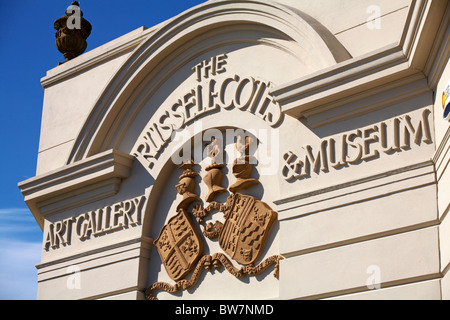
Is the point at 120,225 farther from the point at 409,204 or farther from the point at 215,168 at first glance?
the point at 409,204

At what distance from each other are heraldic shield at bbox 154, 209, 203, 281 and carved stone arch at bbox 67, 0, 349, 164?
4.64 feet

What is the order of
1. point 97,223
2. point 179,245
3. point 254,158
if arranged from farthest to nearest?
1. point 97,223
2. point 179,245
3. point 254,158

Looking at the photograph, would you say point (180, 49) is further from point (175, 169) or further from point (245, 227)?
point (245, 227)

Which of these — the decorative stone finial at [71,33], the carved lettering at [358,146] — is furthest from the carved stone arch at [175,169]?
the decorative stone finial at [71,33]

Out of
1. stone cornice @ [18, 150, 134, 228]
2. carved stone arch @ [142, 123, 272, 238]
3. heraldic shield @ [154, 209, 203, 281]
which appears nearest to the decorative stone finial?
stone cornice @ [18, 150, 134, 228]

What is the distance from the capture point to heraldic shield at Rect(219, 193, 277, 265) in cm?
831

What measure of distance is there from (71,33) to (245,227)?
4.84 metres

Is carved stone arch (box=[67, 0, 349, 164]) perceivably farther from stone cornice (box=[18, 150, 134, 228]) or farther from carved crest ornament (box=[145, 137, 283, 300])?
carved crest ornament (box=[145, 137, 283, 300])

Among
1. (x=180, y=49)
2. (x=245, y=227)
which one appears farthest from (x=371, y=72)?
(x=180, y=49)

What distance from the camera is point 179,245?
9.15 meters

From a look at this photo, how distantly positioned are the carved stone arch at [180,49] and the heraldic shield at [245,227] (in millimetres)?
1616

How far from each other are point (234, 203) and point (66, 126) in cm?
342

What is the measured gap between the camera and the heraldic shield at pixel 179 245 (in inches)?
→ 352
